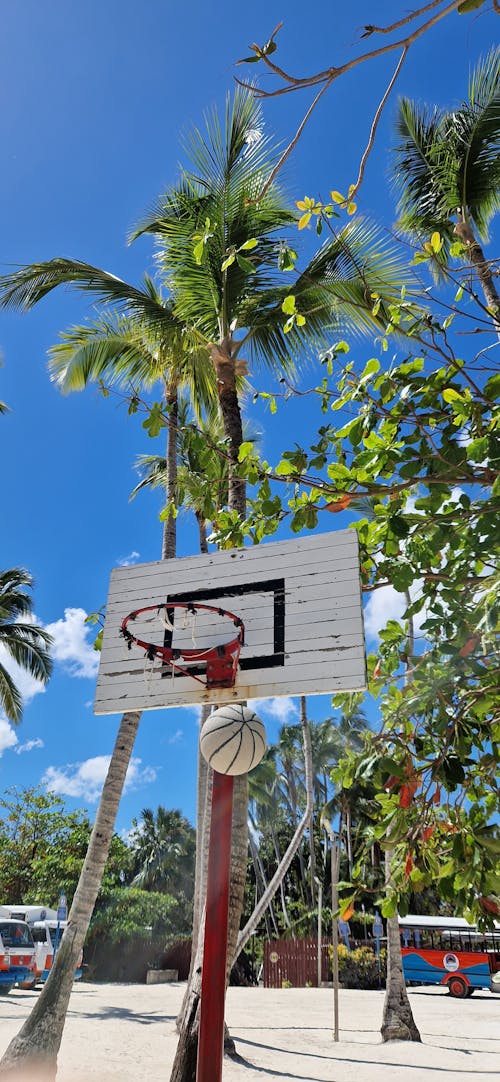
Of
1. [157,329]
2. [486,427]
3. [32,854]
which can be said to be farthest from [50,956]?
[486,427]

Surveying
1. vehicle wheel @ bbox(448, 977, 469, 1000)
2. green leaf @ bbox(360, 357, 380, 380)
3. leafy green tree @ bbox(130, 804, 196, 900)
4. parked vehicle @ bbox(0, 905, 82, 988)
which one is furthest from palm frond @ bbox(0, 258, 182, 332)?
leafy green tree @ bbox(130, 804, 196, 900)

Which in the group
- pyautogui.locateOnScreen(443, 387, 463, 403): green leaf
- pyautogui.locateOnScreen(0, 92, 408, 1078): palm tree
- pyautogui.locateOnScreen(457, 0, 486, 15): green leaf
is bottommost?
pyautogui.locateOnScreen(443, 387, 463, 403): green leaf

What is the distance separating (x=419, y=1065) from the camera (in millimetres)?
10672

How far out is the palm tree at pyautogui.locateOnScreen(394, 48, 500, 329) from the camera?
28.8ft

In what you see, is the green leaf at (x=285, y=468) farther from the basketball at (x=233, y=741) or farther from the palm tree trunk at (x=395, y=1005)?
the palm tree trunk at (x=395, y=1005)

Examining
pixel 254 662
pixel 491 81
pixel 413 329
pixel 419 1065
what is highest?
pixel 491 81

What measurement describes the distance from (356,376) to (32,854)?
31.0 metres

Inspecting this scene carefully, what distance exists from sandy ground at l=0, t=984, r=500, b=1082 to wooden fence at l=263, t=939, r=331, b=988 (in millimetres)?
6203

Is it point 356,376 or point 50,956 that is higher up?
point 356,376

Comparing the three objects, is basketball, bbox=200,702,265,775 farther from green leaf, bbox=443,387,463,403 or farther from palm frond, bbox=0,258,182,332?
palm frond, bbox=0,258,182,332

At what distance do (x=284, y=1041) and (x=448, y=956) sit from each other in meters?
13.1

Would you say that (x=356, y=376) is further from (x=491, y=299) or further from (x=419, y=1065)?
(x=419, y=1065)

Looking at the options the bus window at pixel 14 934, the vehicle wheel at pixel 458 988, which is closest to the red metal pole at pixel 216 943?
the bus window at pixel 14 934

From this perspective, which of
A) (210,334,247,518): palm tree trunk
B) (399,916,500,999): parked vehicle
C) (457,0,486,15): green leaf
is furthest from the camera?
(399,916,500,999): parked vehicle
